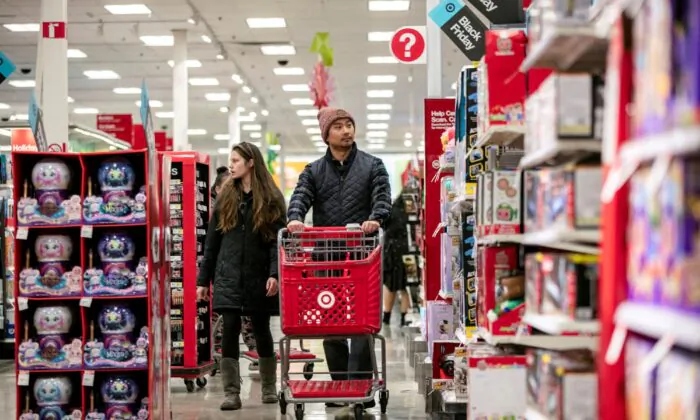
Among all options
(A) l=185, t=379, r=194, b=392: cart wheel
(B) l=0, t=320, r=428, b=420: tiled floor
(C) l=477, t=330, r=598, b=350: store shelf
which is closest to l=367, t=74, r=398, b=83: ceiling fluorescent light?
(B) l=0, t=320, r=428, b=420: tiled floor

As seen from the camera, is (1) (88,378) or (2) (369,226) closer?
(1) (88,378)

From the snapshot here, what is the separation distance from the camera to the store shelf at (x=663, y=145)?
1.84 m

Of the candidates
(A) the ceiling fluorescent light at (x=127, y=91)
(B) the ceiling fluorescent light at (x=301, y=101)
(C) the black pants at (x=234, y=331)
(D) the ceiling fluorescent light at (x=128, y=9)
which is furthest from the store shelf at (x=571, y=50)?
(B) the ceiling fluorescent light at (x=301, y=101)

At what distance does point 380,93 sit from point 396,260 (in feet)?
41.8

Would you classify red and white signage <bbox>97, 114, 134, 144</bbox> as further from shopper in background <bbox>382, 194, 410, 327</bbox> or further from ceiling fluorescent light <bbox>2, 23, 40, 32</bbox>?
shopper in background <bbox>382, 194, 410, 327</bbox>

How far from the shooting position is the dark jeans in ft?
19.2

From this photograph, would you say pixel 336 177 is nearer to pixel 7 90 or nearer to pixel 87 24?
pixel 87 24

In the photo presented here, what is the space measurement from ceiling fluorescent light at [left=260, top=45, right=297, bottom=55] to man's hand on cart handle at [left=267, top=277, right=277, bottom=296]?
12.4 meters

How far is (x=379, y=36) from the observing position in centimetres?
1722

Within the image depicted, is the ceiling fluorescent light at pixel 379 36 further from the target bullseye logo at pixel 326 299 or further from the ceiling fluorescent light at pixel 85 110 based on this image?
the target bullseye logo at pixel 326 299

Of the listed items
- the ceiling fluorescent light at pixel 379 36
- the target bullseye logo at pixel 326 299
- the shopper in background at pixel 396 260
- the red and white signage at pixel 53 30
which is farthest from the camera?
the ceiling fluorescent light at pixel 379 36

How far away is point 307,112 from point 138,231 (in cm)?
2238

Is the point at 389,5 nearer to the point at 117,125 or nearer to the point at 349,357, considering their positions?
the point at 117,125

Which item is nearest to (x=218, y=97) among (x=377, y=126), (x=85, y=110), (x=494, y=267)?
(x=85, y=110)
